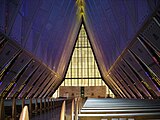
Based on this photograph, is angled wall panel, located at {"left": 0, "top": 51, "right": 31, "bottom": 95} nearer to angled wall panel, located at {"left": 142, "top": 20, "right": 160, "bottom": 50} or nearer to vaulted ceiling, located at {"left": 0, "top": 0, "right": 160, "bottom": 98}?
vaulted ceiling, located at {"left": 0, "top": 0, "right": 160, "bottom": 98}

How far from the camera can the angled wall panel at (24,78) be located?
20.5 meters

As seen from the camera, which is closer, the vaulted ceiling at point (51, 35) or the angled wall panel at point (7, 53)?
the vaulted ceiling at point (51, 35)

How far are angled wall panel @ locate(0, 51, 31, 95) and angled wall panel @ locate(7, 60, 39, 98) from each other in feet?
2.87

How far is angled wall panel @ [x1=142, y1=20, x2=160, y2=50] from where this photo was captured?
11.1 metres

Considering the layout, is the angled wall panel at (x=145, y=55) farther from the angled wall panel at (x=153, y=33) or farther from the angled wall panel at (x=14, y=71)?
the angled wall panel at (x=14, y=71)

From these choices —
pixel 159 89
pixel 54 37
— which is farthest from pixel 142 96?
pixel 54 37

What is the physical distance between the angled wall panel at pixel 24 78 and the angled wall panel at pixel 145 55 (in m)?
7.78

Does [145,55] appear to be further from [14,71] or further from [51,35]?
[51,35]

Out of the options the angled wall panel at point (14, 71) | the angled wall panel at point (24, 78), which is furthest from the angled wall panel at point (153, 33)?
the angled wall panel at point (24, 78)

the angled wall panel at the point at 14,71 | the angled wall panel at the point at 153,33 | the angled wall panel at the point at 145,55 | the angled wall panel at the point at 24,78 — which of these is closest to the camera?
the angled wall panel at the point at 153,33

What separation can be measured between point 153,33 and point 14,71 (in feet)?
31.7

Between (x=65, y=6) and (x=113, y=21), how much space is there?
5.00 meters

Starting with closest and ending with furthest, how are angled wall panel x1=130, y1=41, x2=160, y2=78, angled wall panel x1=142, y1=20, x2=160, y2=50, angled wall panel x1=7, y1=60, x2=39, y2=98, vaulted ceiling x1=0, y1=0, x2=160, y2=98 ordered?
angled wall panel x1=142, y1=20, x2=160, y2=50, vaulted ceiling x1=0, y1=0, x2=160, y2=98, angled wall panel x1=130, y1=41, x2=160, y2=78, angled wall panel x1=7, y1=60, x2=39, y2=98

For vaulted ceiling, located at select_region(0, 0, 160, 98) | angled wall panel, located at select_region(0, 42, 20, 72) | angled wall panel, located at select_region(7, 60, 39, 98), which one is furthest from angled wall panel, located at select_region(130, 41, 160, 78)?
angled wall panel, located at select_region(7, 60, 39, 98)
